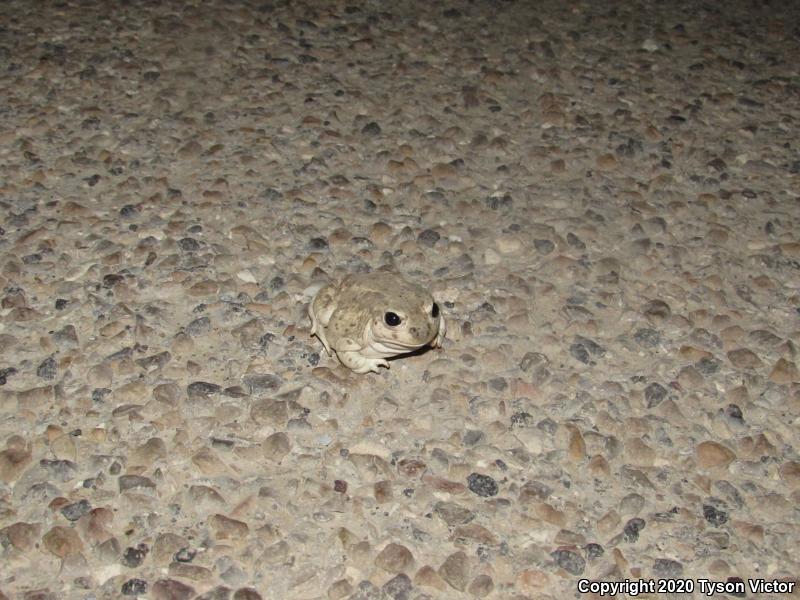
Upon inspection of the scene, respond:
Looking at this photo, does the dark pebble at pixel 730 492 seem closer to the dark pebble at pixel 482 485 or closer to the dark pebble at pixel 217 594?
the dark pebble at pixel 482 485

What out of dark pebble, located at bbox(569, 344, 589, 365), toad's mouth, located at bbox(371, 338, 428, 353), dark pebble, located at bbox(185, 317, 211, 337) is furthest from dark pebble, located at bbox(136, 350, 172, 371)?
dark pebble, located at bbox(569, 344, 589, 365)

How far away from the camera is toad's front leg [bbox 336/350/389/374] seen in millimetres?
2969

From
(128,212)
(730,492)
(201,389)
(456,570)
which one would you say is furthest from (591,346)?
(128,212)

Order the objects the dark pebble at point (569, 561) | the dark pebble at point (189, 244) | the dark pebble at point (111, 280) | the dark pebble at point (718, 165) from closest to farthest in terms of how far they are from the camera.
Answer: the dark pebble at point (569, 561)
the dark pebble at point (111, 280)
the dark pebble at point (189, 244)
the dark pebble at point (718, 165)

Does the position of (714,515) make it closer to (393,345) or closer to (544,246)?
(393,345)

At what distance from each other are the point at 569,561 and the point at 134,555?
1.34 metres

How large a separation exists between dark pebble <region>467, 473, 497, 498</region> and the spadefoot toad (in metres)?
0.49

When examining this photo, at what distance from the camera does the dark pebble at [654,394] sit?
303cm

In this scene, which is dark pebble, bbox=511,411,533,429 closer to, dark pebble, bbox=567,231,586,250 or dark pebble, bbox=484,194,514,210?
dark pebble, bbox=567,231,586,250

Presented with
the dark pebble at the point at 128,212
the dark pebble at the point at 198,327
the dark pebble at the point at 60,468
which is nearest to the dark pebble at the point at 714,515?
Result: the dark pebble at the point at 198,327

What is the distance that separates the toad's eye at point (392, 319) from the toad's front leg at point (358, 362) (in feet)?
0.75

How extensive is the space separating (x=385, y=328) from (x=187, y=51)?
2.84m

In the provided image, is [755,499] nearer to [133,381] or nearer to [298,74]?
[133,381]

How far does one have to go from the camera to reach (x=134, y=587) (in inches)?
94.2
